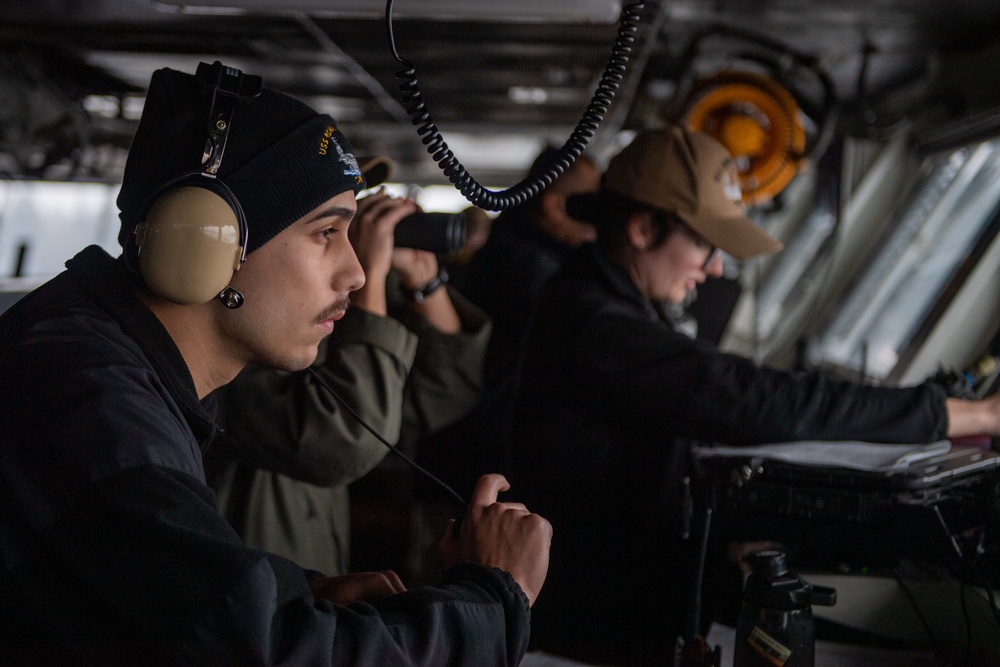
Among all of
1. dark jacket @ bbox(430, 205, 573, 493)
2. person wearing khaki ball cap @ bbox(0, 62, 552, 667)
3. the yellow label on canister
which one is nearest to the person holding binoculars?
dark jacket @ bbox(430, 205, 573, 493)

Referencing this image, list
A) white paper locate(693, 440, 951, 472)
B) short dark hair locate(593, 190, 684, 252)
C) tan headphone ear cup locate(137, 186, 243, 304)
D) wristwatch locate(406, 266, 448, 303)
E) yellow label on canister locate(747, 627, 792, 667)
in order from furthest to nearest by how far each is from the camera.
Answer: wristwatch locate(406, 266, 448, 303)
short dark hair locate(593, 190, 684, 252)
white paper locate(693, 440, 951, 472)
yellow label on canister locate(747, 627, 792, 667)
tan headphone ear cup locate(137, 186, 243, 304)

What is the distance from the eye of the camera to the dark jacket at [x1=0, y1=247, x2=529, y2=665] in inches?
27.7

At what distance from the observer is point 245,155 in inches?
38.2

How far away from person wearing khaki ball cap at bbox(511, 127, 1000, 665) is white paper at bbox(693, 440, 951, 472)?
3 cm

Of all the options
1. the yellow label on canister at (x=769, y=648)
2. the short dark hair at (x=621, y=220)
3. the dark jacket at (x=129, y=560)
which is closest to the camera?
the dark jacket at (x=129, y=560)

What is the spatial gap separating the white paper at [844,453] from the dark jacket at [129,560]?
73 centimetres

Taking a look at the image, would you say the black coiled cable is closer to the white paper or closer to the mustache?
the mustache

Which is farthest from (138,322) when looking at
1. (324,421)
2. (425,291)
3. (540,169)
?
(425,291)

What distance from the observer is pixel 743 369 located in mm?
1504

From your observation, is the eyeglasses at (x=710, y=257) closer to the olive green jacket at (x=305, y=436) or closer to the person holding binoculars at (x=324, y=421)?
the person holding binoculars at (x=324, y=421)

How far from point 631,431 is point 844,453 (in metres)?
0.36

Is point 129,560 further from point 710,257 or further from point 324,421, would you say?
point 710,257

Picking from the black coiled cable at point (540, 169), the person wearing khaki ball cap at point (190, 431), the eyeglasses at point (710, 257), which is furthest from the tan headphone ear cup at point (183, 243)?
the eyeglasses at point (710, 257)

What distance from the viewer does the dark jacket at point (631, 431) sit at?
148cm
